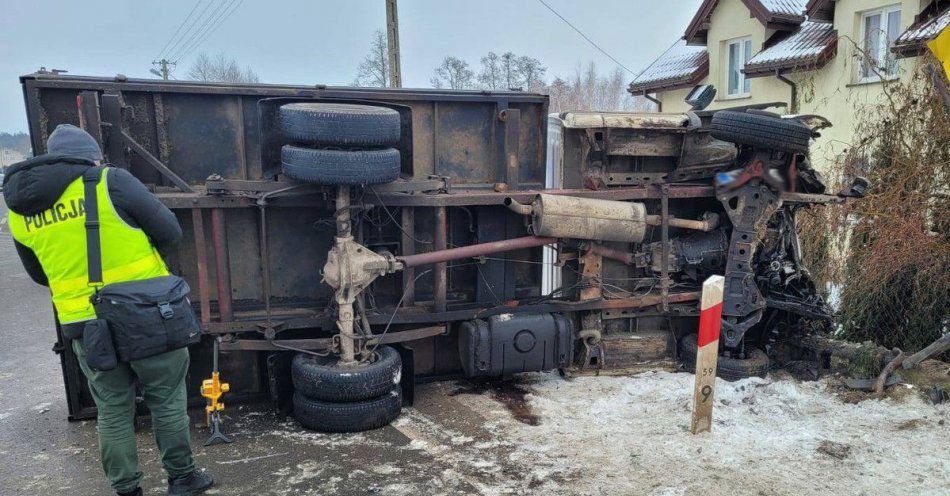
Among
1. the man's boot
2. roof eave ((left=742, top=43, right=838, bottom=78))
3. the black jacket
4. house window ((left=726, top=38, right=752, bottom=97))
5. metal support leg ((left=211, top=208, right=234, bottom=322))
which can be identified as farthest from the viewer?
house window ((left=726, top=38, right=752, bottom=97))

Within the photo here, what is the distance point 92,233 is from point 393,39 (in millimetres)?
12371

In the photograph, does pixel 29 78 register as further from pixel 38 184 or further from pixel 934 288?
pixel 934 288

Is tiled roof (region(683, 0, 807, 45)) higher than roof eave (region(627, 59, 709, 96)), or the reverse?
tiled roof (region(683, 0, 807, 45))

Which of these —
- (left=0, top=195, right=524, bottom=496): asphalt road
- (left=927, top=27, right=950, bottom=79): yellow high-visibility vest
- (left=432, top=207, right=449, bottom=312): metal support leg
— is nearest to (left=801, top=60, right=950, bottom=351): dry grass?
(left=927, top=27, right=950, bottom=79): yellow high-visibility vest

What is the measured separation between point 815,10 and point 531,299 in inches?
437

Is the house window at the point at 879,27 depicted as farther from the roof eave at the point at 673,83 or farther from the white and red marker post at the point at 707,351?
the white and red marker post at the point at 707,351

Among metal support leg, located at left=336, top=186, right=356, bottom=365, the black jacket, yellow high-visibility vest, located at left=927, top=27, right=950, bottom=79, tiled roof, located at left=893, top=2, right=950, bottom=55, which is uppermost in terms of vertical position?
tiled roof, located at left=893, top=2, right=950, bottom=55

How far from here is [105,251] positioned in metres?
3.39

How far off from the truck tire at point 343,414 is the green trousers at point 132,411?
1.01m

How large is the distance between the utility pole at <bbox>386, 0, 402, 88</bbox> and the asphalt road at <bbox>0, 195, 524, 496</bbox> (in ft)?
34.4

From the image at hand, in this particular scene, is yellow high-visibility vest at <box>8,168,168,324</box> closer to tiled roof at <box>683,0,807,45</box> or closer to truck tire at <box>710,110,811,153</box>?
truck tire at <box>710,110,811,153</box>

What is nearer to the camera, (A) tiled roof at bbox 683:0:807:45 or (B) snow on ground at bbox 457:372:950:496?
(B) snow on ground at bbox 457:372:950:496

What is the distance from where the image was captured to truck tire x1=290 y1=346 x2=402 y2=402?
4.56 metres

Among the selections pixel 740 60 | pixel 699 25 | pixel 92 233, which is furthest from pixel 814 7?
pixel 92 233
